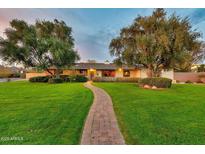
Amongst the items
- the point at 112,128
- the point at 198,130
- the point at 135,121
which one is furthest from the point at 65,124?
the point at 198,130

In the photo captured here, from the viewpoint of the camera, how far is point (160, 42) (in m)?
16.5

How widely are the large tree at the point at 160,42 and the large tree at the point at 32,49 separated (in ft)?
30.1

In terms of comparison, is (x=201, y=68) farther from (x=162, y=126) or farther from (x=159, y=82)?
(x=162, y=126)

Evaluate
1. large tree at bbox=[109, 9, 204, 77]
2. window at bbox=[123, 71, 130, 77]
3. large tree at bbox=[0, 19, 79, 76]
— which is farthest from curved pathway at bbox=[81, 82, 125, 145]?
window at bbox=[123, 71, 130, 77]

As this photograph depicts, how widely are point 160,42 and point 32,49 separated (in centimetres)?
1666

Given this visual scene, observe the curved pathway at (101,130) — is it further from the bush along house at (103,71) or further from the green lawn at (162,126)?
the bush along house at (103,71)

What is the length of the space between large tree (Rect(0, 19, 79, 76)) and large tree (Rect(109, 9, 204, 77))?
9.18m

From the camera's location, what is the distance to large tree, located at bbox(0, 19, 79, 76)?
76.6ft

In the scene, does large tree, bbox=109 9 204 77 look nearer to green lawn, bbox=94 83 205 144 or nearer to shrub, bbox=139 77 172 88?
shrub, bbox=139 77 172 88

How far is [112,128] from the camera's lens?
523 cm

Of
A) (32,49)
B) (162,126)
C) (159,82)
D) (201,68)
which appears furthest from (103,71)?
(162,126)
